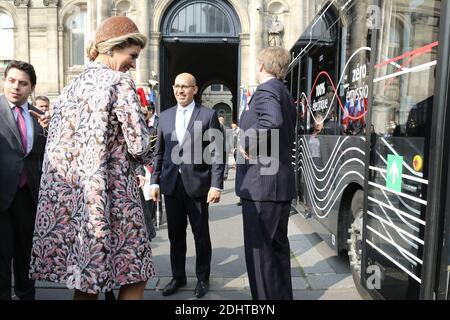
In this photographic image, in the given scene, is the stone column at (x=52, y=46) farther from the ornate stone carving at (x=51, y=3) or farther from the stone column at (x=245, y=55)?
the stone column at (x=245, y=55)

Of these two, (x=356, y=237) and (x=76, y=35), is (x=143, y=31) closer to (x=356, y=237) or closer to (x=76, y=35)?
(x=76, y=35)

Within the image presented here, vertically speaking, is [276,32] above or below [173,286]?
above

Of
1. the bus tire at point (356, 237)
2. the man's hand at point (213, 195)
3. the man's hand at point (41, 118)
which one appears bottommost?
the bus tire at point (356, 237)

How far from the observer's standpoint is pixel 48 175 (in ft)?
7.19

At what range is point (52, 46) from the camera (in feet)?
64.5

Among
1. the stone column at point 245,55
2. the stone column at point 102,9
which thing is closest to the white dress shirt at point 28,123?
the stone column at point 245,55

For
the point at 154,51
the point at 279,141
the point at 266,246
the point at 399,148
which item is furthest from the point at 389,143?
the point at 154,51

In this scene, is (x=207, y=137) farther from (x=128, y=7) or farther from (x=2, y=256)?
(x=128, y=7)

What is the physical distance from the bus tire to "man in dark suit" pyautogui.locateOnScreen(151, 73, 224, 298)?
1.33 m

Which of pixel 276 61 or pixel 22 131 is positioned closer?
pixel 276 61

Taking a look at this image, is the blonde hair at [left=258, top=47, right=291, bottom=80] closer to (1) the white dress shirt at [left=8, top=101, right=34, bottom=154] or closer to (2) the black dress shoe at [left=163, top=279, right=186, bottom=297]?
(1) the white dress shirt at [left=8, top=101, right=34, bottom=154]

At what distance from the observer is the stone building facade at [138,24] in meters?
17.1

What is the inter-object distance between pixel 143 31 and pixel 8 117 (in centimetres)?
1509
